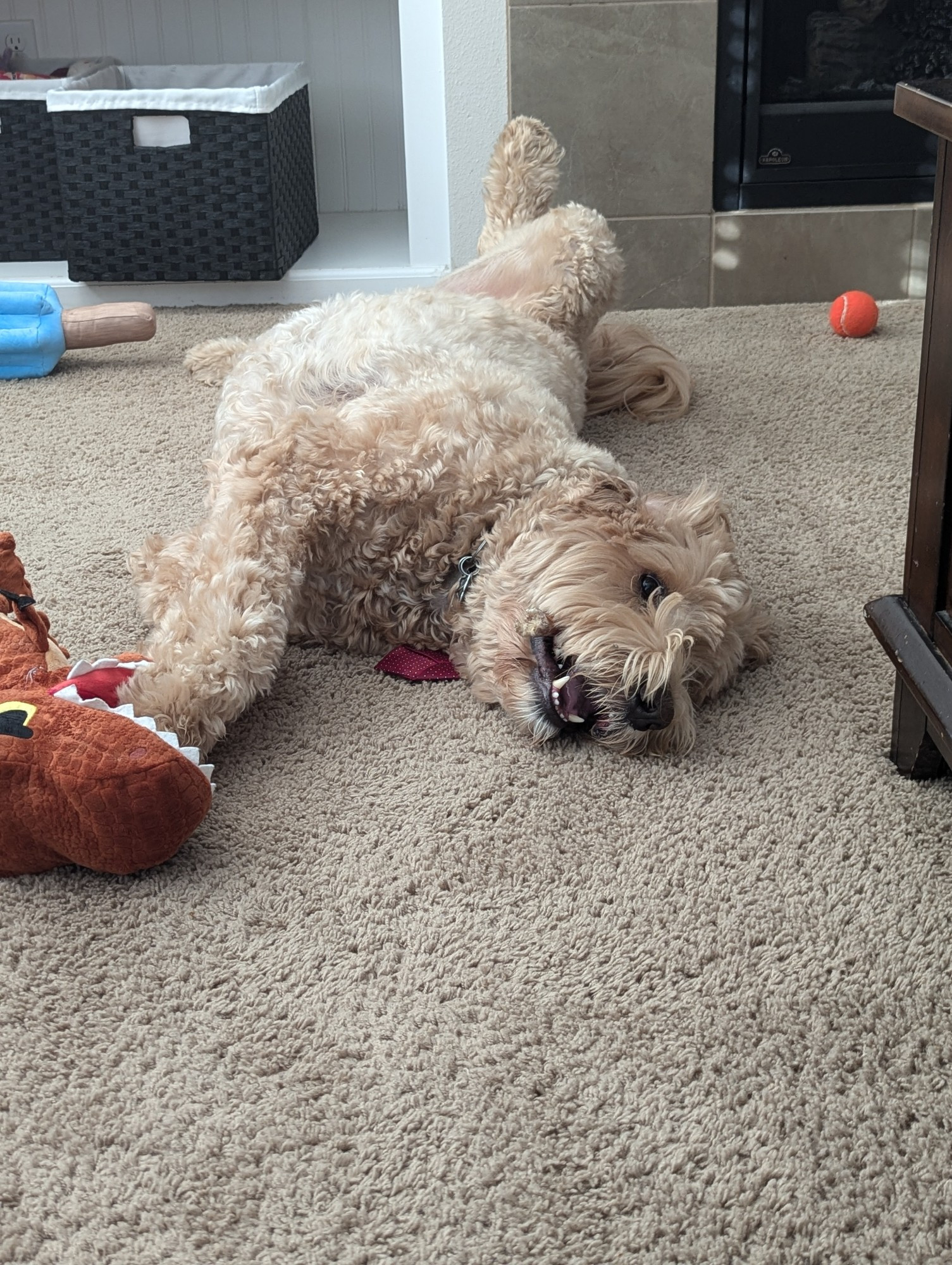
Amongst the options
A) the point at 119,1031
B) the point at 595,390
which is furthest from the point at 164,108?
the point at 119,1031

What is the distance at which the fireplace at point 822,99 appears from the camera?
145 inches

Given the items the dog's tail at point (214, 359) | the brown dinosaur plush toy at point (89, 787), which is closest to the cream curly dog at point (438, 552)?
the brown dinosaur plush toy at point (89, 787)

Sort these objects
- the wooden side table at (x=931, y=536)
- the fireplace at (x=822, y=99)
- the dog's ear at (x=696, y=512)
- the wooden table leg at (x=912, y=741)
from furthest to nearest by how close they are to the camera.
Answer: the fireplace at (x=822, y=99)
the dog's ear at (x=696, y=512)
the wooden table leg at (x=912, y=741)
the wooden side table at (x=931, y=536)

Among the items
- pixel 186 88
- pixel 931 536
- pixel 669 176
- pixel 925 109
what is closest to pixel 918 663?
pixel 931 536

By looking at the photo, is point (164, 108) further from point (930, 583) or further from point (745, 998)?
point (745, 998)

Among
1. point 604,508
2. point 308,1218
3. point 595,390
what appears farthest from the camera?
point 595,390

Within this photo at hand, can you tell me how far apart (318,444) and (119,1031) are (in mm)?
1004

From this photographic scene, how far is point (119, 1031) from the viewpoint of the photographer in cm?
126

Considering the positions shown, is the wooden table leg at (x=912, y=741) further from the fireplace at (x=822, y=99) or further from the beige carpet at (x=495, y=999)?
the fireplace at (x=822, y=99)

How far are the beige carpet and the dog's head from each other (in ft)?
0.22

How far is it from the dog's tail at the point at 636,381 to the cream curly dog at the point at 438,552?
70 centimetres

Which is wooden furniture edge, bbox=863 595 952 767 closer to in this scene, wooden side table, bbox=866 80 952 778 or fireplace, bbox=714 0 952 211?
wooden side table, bbox=866 80 952 778

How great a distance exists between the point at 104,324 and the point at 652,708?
234cm

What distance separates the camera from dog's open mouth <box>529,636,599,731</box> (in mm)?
1705
